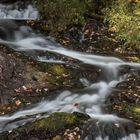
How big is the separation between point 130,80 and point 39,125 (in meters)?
3.72

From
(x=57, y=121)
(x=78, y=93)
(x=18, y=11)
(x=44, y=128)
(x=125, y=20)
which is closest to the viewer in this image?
(x=44, y=128)

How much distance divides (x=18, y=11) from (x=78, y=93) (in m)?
5.99

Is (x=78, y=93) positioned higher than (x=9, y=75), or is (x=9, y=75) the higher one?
(x=9, y=75)

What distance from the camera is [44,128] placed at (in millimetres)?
6988

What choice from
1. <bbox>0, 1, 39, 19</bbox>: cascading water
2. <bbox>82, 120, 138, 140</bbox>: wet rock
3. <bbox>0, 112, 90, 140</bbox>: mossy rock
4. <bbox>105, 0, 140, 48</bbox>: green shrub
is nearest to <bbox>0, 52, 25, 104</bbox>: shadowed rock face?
<bbox>0, 112, 90, 140</bbox>: mossy rock

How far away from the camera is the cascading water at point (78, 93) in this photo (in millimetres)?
7540

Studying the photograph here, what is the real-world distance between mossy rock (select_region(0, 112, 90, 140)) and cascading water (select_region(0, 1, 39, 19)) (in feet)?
24.3

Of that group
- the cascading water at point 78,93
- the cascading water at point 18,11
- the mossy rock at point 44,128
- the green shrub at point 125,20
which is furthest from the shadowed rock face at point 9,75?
the cascading water at point 18,11

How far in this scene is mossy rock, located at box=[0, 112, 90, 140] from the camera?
6.91 meters

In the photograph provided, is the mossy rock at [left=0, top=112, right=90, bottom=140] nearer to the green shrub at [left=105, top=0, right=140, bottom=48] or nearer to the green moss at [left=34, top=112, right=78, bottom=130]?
the green moss at [left=34, top=112, right=78, bottom=130]

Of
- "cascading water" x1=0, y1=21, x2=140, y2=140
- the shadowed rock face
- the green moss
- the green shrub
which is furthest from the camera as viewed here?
the green shrub

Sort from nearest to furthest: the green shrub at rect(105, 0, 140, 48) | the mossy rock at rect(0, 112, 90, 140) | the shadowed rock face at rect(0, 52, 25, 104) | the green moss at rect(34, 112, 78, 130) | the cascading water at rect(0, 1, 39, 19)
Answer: the mossy rock at rect(0, 112, 90, 140), the green moss at rect(34, 112, 78, 130), the shadowed rock face at rect(0, 52, 25, 104), the green shrub at rect(105, 0, 140, 48), the cascading water at rect(0, 1, 39, 19)

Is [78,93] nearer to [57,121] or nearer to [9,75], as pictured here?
[9,75]

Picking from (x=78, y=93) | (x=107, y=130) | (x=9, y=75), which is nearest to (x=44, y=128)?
(x=107, y=130)
